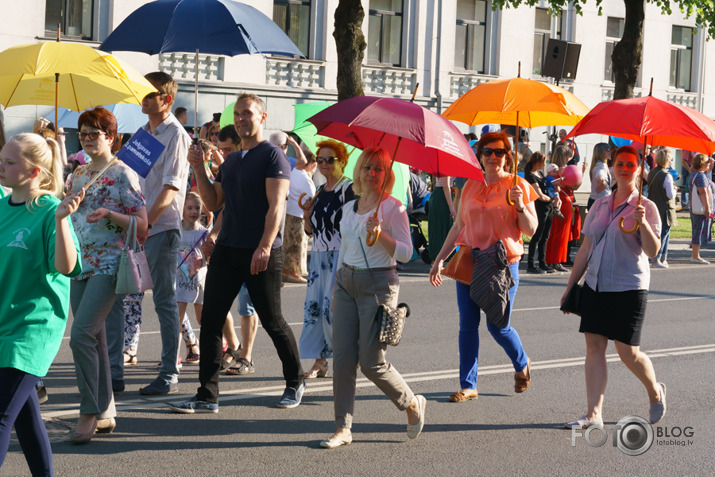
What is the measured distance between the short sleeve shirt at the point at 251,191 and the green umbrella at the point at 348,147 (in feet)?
3.60

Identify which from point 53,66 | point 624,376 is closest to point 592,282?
point 624,376

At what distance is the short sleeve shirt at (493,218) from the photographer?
23.8 feet

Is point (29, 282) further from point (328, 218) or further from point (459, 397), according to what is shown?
point (459, 397)

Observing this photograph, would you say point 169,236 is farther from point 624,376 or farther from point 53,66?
point 624,376

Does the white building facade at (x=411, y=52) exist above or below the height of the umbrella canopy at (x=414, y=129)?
above

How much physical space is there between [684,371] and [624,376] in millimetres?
647

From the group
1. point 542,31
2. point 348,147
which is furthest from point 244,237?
point 542,31

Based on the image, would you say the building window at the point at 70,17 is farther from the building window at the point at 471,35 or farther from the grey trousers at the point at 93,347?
the grey trousers at the point at 93,347

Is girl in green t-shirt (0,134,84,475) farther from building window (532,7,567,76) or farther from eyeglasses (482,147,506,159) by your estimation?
building window (532,7,567,76)

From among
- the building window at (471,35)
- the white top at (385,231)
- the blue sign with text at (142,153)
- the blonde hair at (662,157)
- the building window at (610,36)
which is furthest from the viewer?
the building window at (610,36)

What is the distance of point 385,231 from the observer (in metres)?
6.21

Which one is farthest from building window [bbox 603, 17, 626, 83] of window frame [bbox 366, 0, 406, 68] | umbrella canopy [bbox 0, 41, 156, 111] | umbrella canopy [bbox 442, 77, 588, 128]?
umbrella canopy [bbox 0, 41, 156, 111]

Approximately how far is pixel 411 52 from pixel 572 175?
1285 centimetres

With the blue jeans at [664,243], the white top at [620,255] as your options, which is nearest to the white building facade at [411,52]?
the blue jeans at [664,243]
